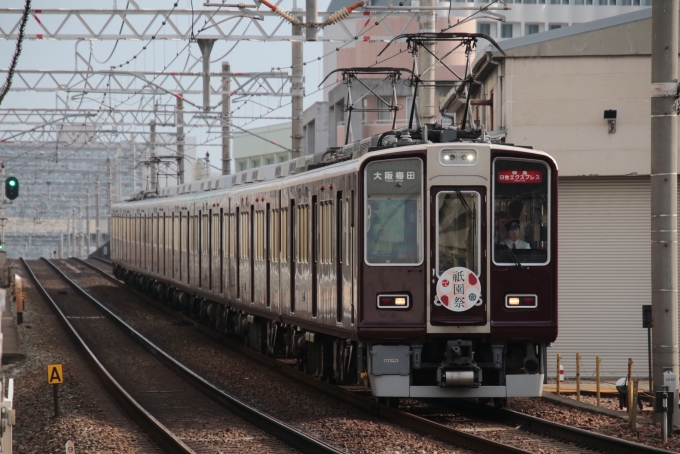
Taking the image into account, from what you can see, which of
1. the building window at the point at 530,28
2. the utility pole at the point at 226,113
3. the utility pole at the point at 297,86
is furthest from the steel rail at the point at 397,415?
the building window at the point at 530,28

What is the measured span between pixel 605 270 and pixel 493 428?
301 inches

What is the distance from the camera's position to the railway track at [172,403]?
967 cm

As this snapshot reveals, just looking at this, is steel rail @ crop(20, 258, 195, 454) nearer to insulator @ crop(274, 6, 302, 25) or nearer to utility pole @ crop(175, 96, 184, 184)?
insulator @ crop(274, 6, 302, 25)

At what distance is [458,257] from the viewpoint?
10.3 m

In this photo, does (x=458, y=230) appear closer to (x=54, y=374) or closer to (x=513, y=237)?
(x=513, y=237)

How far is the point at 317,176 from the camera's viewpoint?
489 inches

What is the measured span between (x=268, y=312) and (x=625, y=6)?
53720 millimetres

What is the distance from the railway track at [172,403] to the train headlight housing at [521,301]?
7.94ft

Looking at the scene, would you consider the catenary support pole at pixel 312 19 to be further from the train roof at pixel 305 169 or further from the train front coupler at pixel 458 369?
the train front coupler at pixel 458 369

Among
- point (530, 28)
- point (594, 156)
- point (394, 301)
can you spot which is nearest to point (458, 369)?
point (394, 301)

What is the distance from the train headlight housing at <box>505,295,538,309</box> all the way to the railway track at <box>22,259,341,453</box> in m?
2.42

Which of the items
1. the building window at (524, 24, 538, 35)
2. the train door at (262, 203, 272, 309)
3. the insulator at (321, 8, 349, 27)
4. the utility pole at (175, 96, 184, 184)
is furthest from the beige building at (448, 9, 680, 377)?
the building window at (524, 24, 538, 35)

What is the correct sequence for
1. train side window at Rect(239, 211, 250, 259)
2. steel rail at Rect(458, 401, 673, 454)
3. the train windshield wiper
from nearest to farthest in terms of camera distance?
steel rail at Rect(458, 401, 673, 454) → the train windshield wiper → train side window at Rect(239, 211, 250, 259)

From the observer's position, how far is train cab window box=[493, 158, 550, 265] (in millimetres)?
10375
